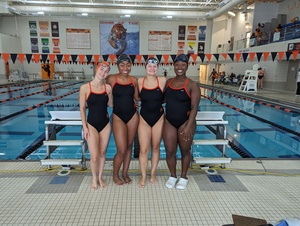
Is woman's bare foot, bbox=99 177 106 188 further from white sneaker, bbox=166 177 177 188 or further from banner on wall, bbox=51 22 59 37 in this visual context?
banner on wall, bbox=51 22 59 37

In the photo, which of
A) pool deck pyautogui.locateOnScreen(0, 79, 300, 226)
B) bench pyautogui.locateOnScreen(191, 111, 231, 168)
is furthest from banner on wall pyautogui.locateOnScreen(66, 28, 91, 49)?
bench pyautogui.locateOnScreen(191, 111, 231, 168)

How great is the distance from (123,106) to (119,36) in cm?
1991

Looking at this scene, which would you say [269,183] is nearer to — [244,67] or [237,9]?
[244,67]

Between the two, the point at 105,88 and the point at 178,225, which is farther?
the point at 105,88

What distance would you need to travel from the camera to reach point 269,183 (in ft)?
7.70

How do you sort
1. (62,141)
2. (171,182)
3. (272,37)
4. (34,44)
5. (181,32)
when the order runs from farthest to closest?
(181,32), (34,44), (272,37), (62,141), (171,182)

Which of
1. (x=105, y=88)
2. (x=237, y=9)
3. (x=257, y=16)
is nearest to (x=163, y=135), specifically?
(x=105, y=88)

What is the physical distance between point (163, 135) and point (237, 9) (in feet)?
59.4

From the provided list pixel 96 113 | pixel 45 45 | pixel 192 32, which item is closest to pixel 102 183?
pixel 96 113

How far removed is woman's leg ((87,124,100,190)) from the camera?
213 centimetres

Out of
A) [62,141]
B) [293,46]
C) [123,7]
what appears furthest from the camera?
[123,7]

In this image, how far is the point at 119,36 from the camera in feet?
67.6

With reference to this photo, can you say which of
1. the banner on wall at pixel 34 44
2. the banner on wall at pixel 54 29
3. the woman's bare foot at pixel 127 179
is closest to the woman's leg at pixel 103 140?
the woman's bare foot at pixel 127 179

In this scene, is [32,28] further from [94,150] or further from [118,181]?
[118,181]
